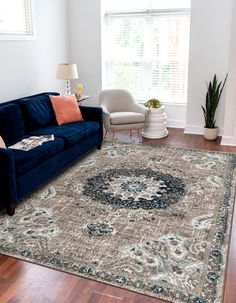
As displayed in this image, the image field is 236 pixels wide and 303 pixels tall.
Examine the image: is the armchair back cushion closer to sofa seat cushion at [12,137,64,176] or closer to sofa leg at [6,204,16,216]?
sofa seat cushion at [12,137,64,176]

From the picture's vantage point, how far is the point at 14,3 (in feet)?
14.9

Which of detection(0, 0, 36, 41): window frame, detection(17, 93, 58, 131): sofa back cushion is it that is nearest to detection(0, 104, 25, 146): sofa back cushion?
detection(17, 93, 58, 131): sofa back cushion

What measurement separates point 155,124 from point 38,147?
7.92ft

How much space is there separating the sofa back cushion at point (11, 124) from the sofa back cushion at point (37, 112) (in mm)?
158

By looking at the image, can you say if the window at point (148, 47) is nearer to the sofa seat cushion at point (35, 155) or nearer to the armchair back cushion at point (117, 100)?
the armchair back cushion at point (117, 100)

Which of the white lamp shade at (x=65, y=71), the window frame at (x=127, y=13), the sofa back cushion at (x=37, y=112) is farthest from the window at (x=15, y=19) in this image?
the window frame at (x=127, y=13)

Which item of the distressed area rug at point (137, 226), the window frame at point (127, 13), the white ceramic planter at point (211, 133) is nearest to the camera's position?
the distressed area rug at point (137, 226)

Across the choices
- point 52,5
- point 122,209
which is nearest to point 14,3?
point 52,5

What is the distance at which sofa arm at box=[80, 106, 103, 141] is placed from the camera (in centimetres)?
482

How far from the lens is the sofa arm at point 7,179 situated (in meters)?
2.90

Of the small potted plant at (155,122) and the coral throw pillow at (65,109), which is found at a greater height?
the coral throw pillow at (65,109)

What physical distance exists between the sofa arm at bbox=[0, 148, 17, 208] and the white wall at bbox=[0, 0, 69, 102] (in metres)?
1.73

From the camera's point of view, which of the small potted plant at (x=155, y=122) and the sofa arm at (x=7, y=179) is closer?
the sofa arm at (x=7, y=179)

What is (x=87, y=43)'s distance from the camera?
5953 millimetres
